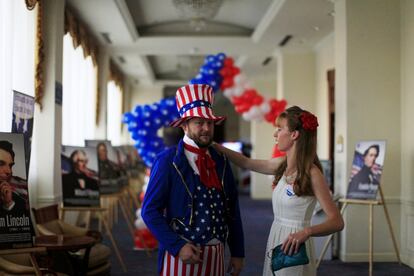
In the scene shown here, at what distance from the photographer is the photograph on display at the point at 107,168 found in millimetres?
7078

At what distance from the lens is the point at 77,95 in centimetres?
884

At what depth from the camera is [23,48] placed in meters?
5.85

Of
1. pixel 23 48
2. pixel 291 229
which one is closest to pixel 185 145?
pixel 291 229

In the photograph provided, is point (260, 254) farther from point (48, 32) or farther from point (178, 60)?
point (178, 60)

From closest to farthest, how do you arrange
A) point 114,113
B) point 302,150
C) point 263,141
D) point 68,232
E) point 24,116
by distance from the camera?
point 302,150 < point 24,116 < point 68,232 < point 114,113 < point 263,141

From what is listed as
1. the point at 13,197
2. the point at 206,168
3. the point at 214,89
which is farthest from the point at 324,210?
the point at 214,89

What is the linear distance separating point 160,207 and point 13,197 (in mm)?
1294

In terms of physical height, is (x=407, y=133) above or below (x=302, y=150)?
above

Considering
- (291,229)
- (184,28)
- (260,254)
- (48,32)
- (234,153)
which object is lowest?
(260,254)

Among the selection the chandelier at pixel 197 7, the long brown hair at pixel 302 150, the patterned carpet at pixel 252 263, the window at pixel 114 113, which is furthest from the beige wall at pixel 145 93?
the long brown hair at pixel 302 150

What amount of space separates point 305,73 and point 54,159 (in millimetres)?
6119

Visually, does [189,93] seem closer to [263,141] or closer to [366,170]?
[366,170]

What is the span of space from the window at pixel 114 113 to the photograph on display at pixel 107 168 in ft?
17.6

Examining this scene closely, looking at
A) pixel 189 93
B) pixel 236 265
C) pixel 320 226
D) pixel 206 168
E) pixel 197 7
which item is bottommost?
pixel 236 265
